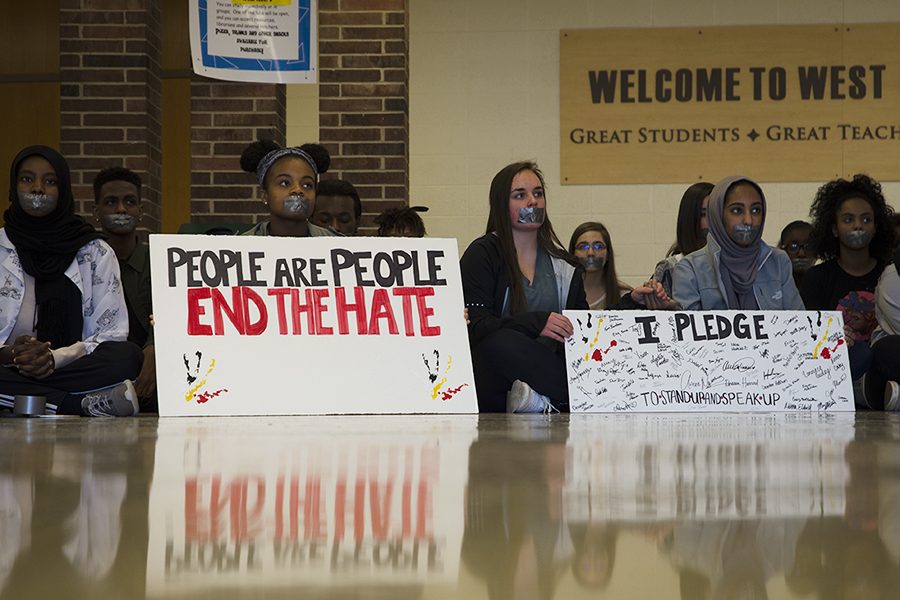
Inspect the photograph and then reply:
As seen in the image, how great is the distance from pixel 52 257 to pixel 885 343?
10.2 ft

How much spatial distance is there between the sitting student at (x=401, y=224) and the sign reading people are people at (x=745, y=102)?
2150 millimetres

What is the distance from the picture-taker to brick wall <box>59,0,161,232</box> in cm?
652

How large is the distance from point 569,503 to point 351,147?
5.15m

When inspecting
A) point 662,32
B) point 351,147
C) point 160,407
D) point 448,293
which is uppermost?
point 662,32

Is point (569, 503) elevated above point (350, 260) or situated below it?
below

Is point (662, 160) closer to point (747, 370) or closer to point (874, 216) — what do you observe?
point (874, 216)

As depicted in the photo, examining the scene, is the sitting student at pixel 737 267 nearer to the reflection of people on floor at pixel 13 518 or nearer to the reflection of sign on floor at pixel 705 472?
the reflection of sign on floor at pixel 705 472

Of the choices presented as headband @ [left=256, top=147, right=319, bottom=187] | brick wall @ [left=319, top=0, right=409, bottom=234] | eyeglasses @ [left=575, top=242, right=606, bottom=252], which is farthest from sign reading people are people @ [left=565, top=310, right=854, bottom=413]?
brick wall @ [left=319, top=0, right=409, bottom=234]

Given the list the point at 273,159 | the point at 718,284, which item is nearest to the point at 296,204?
the point at 273,159

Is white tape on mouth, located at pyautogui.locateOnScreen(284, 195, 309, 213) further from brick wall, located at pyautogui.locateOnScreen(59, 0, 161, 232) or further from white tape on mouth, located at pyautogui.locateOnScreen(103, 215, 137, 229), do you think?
brick wall, located at pyautogui.locateOnScreen(59, 0, 161, 232)

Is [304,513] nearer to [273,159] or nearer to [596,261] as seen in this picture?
[273,159]

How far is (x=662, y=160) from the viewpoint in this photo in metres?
7.79

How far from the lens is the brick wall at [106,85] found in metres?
6.52

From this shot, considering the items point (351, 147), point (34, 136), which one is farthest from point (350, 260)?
point (34, 136)
